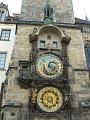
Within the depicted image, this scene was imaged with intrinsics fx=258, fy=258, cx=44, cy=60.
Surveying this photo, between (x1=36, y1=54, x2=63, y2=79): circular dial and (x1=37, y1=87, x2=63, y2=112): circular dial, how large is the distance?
993 millimetres

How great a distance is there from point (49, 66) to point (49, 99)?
2.23 m

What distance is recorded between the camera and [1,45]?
19875 millimetres

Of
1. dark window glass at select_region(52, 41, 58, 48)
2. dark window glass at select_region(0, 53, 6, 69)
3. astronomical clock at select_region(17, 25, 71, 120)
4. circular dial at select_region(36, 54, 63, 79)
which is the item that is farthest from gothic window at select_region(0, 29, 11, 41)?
circular dial at select_region(36, 54, 63, 79)

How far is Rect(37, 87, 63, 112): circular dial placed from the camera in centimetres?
1479

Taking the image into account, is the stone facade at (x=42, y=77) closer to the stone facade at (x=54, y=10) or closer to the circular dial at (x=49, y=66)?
the circular dial at (x=49, y=66)

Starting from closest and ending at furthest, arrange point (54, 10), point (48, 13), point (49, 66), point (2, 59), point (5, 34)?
1. point (49, 66)
2. point (2, 59)
3. point (48, 13)
4. point (5, 34)
5. point (54, 10)

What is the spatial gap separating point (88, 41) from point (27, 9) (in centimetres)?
696

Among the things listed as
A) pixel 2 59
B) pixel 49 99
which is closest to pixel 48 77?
pixel 49 99

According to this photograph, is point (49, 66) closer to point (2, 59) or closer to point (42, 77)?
point (42, 77)

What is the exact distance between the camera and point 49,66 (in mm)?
16234

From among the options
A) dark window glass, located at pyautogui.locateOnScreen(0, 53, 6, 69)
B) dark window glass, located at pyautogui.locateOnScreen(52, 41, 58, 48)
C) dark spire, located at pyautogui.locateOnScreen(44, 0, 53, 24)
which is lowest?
dark window glass, located at pyautogui.locateOnScreen(0, 53, 6, 69)

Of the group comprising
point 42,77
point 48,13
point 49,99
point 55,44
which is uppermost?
point 48,13

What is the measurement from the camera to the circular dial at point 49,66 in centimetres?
1595

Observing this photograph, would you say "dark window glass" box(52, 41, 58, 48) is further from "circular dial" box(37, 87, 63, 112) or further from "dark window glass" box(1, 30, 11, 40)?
"dark window glass" box(1, 30, 11, 40)
